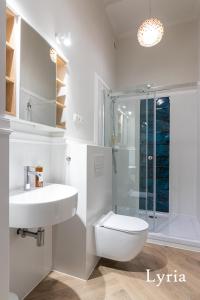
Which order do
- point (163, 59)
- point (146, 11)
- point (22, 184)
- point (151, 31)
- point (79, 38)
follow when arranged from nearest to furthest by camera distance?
1. point (22, 184)
2. point (79, 38)
3. point (151, 31)
4. point (146, 11)
5. point (163, 59)

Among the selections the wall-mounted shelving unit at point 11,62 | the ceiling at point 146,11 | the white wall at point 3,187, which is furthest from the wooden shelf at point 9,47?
the ceiling at point 146,11

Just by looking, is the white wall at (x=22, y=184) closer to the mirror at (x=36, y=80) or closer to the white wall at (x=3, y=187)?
the mirror at (x=36, y=80)

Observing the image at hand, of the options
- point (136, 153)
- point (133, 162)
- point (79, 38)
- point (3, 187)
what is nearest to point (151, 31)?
point (79, 38)

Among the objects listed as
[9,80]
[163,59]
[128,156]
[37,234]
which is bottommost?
[37,234]

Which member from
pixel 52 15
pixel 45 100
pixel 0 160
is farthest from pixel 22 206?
pixel 52 15

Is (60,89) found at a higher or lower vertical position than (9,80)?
higher

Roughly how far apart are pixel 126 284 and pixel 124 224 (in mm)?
439

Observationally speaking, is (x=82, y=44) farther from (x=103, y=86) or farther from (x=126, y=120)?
(x=126, y=120)

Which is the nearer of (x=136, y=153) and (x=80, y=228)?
(x=80, y=228)

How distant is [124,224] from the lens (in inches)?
66.9

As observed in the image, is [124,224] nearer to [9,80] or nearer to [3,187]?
[3,187]

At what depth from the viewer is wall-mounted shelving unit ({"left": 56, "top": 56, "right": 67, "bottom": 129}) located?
1.71m

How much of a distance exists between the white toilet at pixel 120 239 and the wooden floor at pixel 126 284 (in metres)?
0.16

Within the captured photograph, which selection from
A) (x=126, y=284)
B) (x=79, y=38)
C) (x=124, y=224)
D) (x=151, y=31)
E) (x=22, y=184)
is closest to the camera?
(x=22, y=184)
